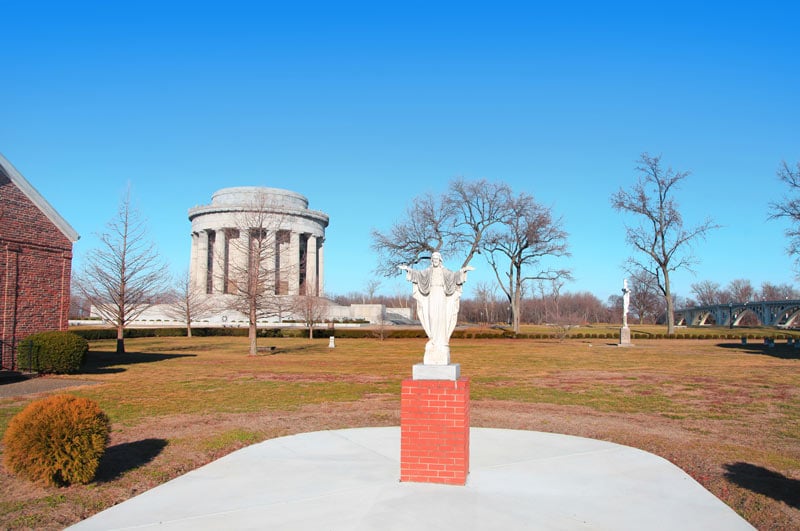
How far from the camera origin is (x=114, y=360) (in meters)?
A: 26.1

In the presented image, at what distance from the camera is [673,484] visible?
7328 millimetres

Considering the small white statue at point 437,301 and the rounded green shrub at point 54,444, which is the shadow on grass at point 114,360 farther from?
the small white statue at point 437,301

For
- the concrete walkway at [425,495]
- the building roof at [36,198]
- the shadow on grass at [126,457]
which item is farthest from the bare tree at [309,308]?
the concrete walkway at [425,495]

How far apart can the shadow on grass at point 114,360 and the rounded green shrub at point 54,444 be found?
15.1 metres

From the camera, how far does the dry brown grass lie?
7.54 m

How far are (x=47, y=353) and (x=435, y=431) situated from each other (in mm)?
17462

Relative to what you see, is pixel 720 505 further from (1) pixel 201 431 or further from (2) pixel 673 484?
(1) pixel 201 431

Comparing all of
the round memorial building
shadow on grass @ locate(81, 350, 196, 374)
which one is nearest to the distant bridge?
the round memorial building

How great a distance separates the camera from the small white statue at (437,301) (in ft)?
23.7

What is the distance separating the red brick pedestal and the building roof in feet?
62.1

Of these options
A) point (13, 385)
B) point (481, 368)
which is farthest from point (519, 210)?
point (13, 385)

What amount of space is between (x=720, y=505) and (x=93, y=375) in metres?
19.7

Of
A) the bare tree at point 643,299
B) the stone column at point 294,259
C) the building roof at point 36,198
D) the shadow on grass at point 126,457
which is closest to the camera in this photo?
the shadow on grass at point 126,457

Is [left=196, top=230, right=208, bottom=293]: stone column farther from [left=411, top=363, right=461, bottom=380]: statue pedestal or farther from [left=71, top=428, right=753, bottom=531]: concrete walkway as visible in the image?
[left=411, top=363, right=461, bottom=380]: statue pedestal
